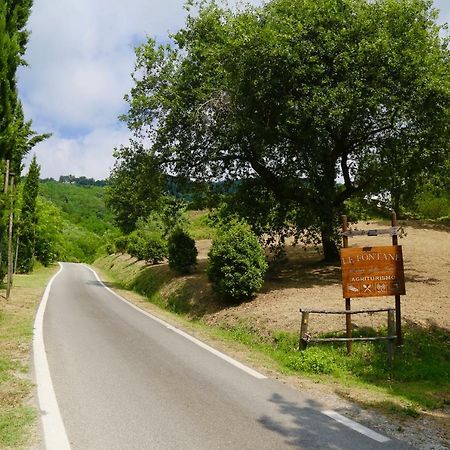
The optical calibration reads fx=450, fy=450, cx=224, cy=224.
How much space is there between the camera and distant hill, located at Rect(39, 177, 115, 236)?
426 feet

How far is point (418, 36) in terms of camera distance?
16.2m

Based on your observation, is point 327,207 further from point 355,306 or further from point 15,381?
point 15,381

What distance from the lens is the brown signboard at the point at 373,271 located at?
9.88 m

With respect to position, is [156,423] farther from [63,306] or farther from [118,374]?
[63,306]

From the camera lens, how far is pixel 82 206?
143375 mm

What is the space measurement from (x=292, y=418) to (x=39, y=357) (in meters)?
5.39

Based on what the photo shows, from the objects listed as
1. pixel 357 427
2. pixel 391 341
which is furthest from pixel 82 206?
pixel 357 427

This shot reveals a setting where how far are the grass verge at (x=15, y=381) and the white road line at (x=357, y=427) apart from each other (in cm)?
369

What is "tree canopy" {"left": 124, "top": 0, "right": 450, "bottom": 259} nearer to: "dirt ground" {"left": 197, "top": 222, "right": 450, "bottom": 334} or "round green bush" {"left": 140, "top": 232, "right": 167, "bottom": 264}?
"dirt ground" {"left": 197, "top": 222, "right": 450, "bottom": 334}

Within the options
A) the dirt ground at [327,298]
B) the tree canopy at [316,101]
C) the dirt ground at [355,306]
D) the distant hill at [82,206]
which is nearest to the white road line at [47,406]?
the dirt ground at [355,306]

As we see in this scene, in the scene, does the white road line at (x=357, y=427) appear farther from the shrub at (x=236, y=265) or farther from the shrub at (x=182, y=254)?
the shrub at (x=182, y=254)

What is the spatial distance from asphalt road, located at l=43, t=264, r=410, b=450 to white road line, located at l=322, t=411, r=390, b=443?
0.09 m

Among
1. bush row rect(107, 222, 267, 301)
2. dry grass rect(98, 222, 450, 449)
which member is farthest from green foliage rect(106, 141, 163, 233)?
bush row rect(107, 222, 267, 301)

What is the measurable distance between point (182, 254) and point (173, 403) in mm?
15417
